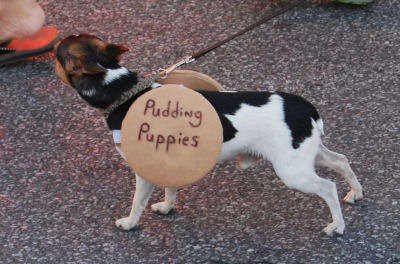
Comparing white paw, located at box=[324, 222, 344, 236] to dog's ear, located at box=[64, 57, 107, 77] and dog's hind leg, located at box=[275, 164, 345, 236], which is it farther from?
dog's ear, located at box=[64, 57, 107, 77]

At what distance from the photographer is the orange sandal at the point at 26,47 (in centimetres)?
520

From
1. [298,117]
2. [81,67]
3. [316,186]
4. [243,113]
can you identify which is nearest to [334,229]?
[316,186]

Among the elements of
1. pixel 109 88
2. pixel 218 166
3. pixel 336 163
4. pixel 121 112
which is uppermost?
pixel 109 88

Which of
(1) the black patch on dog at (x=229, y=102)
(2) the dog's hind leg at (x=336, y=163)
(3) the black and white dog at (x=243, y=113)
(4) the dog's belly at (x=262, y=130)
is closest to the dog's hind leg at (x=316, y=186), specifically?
(3) the black and white dog at (x=243, y=113)

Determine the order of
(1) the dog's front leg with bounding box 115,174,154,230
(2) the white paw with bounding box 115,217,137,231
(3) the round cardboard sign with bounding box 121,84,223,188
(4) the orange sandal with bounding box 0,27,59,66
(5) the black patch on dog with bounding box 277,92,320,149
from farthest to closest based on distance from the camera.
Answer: (4) the orange sandal with bounding box 0,27,59,66 → (2) the white paw with bounding box 115,217,137,231 → (1) the dog's front leg with bounding box 115,174,154,230 → (5) the black patch on dog with bounding box 277,92,320,149 → (3) the round cardboard sign with bounding box 121,84,223,188

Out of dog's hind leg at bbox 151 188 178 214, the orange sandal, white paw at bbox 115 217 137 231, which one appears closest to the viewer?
white paw at bbox 115 217 137 231

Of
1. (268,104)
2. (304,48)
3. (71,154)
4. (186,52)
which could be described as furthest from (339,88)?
(71,154)

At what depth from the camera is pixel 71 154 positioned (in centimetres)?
430

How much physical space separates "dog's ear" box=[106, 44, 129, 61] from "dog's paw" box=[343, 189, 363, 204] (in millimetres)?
1556

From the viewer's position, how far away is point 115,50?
10.9ft

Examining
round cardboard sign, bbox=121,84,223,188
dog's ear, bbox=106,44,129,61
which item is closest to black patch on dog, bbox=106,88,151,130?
round cardboard sign, bbox=121,84,223,188

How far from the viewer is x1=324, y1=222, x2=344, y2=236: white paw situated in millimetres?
3531

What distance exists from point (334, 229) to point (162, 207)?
3.23ft

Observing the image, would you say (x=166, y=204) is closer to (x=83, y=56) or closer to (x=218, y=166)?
(x=218, y=166)
